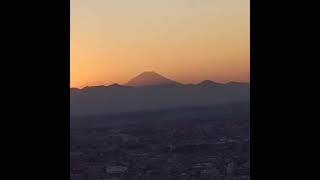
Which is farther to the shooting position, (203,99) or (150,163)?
(203,99)
